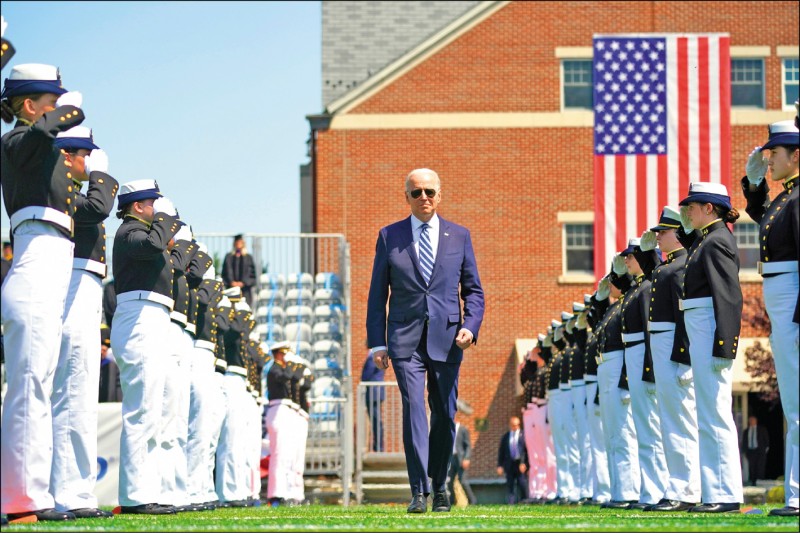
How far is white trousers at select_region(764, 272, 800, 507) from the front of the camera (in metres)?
8.80

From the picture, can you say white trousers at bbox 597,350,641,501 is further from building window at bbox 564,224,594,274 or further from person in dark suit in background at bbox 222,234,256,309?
building window at bbox 564,224,594,274

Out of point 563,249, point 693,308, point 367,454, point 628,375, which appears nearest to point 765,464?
point 563,249

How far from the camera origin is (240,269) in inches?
1227

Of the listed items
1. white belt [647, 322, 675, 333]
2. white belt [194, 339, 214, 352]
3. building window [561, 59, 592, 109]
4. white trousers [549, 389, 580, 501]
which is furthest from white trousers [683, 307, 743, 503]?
building window [561, 59, 592, 109]

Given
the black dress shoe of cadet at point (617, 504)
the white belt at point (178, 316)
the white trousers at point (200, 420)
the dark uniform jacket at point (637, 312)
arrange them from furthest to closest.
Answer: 1. the white trousers at point (200, 420)
2. the black dress shoe of cadet at point (617, 504)
3. the dark uniform jacket at point (637, 312)
4. the white belt at point (178, 316)

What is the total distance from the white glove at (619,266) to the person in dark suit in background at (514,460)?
1509 centimetres

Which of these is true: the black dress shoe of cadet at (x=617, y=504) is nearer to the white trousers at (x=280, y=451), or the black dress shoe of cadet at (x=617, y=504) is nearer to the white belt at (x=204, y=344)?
the white belt at (x=204, y=344)

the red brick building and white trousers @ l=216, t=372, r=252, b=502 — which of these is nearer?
white trousers @ l=216, t=372, r=252, b=502

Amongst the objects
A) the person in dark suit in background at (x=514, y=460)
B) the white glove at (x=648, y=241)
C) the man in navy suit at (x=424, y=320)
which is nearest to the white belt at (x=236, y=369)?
the white glove at (x=648, y=241)

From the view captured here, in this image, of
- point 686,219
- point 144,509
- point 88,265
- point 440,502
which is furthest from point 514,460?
point 88,265

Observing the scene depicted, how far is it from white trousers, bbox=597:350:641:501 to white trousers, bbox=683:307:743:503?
445cm

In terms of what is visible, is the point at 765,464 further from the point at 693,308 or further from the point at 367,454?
the point at 693,308

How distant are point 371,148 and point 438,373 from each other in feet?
93.4

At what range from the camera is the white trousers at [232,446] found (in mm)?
18750
